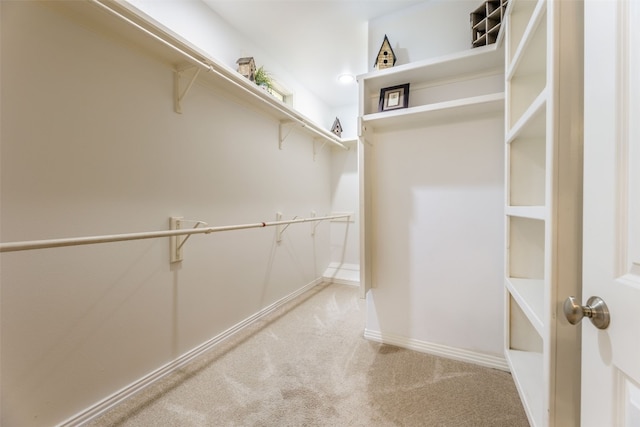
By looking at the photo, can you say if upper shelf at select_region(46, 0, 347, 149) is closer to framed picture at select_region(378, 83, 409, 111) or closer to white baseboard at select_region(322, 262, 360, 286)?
framed picture at select_region(378, 83, 409, 111)

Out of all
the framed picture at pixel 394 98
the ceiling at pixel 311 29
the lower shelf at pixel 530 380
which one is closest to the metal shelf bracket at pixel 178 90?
the ceiling at pixel 311 29

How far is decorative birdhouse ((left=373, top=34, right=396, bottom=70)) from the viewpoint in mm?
1899

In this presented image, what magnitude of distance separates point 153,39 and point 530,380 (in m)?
2.36

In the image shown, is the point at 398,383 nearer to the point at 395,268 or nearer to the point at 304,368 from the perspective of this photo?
the point at 304,368

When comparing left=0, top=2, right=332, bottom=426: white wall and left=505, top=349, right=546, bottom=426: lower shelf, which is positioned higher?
left=0, top=2, right=332, bottom=426: white wall

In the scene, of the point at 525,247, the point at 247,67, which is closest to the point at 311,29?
the point at 247,67

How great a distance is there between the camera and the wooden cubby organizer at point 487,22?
4.98 ft

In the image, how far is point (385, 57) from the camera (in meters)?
1.91

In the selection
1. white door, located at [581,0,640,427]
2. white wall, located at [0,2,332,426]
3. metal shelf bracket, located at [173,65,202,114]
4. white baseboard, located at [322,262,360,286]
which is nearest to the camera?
white door, located at [581,0,640,427]

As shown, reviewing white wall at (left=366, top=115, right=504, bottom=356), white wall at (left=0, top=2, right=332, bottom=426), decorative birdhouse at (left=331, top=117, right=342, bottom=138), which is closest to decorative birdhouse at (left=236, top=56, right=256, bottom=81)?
white wall at (left=0, top=2, right=332, bottom=426)

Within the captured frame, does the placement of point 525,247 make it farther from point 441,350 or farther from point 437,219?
point 441,350

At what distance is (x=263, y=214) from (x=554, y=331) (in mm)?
2149

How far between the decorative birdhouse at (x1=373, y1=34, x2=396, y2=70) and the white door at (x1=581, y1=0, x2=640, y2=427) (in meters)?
1.47

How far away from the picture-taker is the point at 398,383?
153 cm
